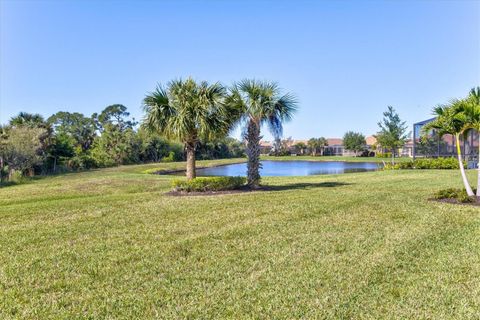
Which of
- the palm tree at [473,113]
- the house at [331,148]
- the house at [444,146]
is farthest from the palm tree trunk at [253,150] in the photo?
the house at [331,148]

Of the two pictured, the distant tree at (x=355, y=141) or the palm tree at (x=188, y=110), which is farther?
the distant tree at (x=355, y=141)

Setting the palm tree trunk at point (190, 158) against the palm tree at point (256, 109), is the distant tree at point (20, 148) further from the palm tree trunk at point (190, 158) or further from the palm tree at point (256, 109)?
the palm tree at point (256, 109)

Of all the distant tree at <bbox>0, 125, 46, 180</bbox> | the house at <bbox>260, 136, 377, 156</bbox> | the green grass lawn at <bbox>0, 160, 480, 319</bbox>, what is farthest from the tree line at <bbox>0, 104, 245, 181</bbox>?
the house at <bbox>260, 136, 377, 156</bbox>

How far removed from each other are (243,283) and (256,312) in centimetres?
71

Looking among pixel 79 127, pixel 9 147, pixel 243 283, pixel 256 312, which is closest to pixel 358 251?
pixel 243 283

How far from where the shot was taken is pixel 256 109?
12.9 m

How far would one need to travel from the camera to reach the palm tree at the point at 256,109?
13.0 meters

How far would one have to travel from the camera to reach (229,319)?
333cm

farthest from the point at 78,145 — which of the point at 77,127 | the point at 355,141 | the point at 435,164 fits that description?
the point at 355,141

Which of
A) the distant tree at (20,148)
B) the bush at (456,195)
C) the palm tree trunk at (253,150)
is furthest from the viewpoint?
the distant tree at (20,148)

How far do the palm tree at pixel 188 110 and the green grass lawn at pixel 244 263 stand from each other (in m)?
4.44

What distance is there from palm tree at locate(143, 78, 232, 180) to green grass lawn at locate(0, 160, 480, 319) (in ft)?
14.6

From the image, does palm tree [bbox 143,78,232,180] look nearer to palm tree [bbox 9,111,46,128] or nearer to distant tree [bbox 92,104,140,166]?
palm tree [bbox 9,111,46,128]

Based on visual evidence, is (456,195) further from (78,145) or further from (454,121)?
(78,145)
